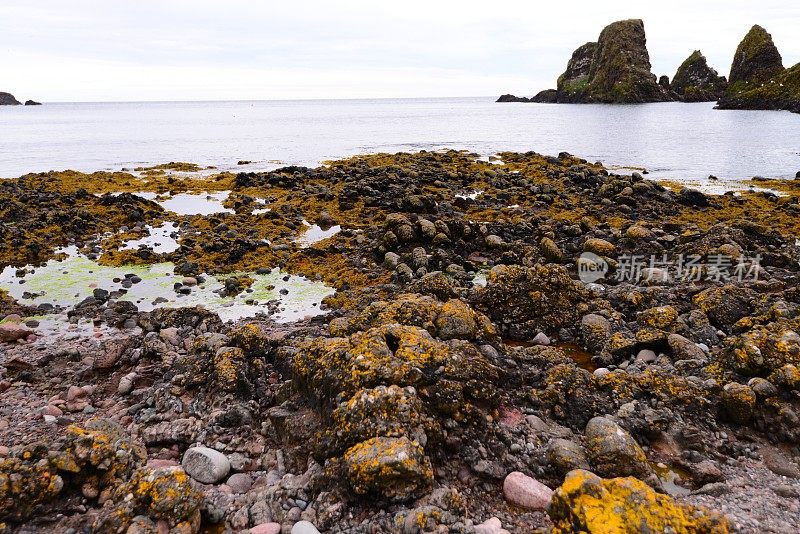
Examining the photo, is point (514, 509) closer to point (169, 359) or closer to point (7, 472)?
point (7, 472)

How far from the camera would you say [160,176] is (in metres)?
40.2

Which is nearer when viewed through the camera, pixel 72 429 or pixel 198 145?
pixel 72 429

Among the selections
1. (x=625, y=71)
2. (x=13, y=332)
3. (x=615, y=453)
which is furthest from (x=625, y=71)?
(x=13, y=332)

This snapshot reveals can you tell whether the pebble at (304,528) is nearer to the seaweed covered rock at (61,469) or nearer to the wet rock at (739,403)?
the seaweed covered rock at (61,469)

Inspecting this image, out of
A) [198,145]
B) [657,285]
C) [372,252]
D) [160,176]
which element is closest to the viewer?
[657,285]

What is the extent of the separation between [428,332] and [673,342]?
193 inches

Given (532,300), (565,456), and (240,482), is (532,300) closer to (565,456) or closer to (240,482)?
(565,456)

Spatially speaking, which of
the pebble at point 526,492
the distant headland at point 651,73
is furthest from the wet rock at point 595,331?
the distant headland at point 651,73

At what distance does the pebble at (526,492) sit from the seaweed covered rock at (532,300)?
5.44 m

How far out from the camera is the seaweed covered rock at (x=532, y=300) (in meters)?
11.5

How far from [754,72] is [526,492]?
21512 centimetres

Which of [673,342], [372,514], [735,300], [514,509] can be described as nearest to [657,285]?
[735,300]

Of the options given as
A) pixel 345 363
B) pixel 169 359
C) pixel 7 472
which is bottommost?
pixel 169 359

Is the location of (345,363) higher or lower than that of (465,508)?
higher
